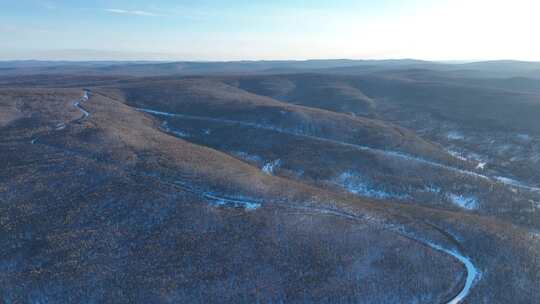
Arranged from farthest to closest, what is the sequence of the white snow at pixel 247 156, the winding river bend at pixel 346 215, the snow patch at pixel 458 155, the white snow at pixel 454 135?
the white snow at pixel 454 135, the snow patch at pixel 458 155, the white snow at pixel 247 156, the winding river bend at pixel 346 215

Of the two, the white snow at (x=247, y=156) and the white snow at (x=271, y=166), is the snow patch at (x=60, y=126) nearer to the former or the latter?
the white snow at (x=247, y=156)

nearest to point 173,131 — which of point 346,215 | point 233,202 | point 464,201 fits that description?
point 233,202

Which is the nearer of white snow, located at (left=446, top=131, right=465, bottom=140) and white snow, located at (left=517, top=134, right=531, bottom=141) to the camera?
white snow, located at (left=517, top=134, right=531, bottom=141)

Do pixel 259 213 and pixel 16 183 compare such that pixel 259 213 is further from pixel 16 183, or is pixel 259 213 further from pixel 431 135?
pixel 431 135

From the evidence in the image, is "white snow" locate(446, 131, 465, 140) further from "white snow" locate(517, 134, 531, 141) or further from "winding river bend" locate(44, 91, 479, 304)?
"winding river bend" locate(44, 91, 479, 304)

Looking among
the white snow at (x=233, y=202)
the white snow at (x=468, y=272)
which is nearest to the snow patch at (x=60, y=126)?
the white snow at (x=233, y=202)

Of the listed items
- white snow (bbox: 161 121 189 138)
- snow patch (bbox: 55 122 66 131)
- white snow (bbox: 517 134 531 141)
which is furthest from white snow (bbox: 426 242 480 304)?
snow patch (bbox: 55 122 66 131)
